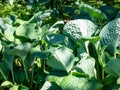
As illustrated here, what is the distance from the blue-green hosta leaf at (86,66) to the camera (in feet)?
5.57

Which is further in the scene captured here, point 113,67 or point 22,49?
point 22,49

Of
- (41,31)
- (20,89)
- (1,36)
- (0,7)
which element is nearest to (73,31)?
(41,31)

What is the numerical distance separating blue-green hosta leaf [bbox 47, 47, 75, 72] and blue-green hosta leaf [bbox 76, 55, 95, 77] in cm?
6

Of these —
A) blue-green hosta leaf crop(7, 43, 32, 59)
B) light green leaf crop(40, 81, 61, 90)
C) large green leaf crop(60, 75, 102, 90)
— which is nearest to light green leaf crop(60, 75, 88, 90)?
large green leaf crop(60, 75, 102, 90)

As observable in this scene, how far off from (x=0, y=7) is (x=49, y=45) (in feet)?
5.26

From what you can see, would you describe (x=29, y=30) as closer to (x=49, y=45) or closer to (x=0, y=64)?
(x=49, y=45)

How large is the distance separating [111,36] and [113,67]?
12.2 inches

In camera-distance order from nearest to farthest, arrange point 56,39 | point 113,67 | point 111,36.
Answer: point 113,67, point 111,36, point 56,39

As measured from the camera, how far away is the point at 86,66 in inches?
66.9

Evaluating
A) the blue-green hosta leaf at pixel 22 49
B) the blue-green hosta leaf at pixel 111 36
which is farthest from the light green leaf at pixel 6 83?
the blue-green hosta leaf at pixel 111 36

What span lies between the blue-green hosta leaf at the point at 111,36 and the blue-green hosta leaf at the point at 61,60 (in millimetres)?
235

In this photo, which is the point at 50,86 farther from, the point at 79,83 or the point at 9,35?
the point at 9,35

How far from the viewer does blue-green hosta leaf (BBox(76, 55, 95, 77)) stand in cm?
170

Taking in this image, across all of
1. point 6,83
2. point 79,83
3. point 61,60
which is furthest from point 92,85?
point 6,83
